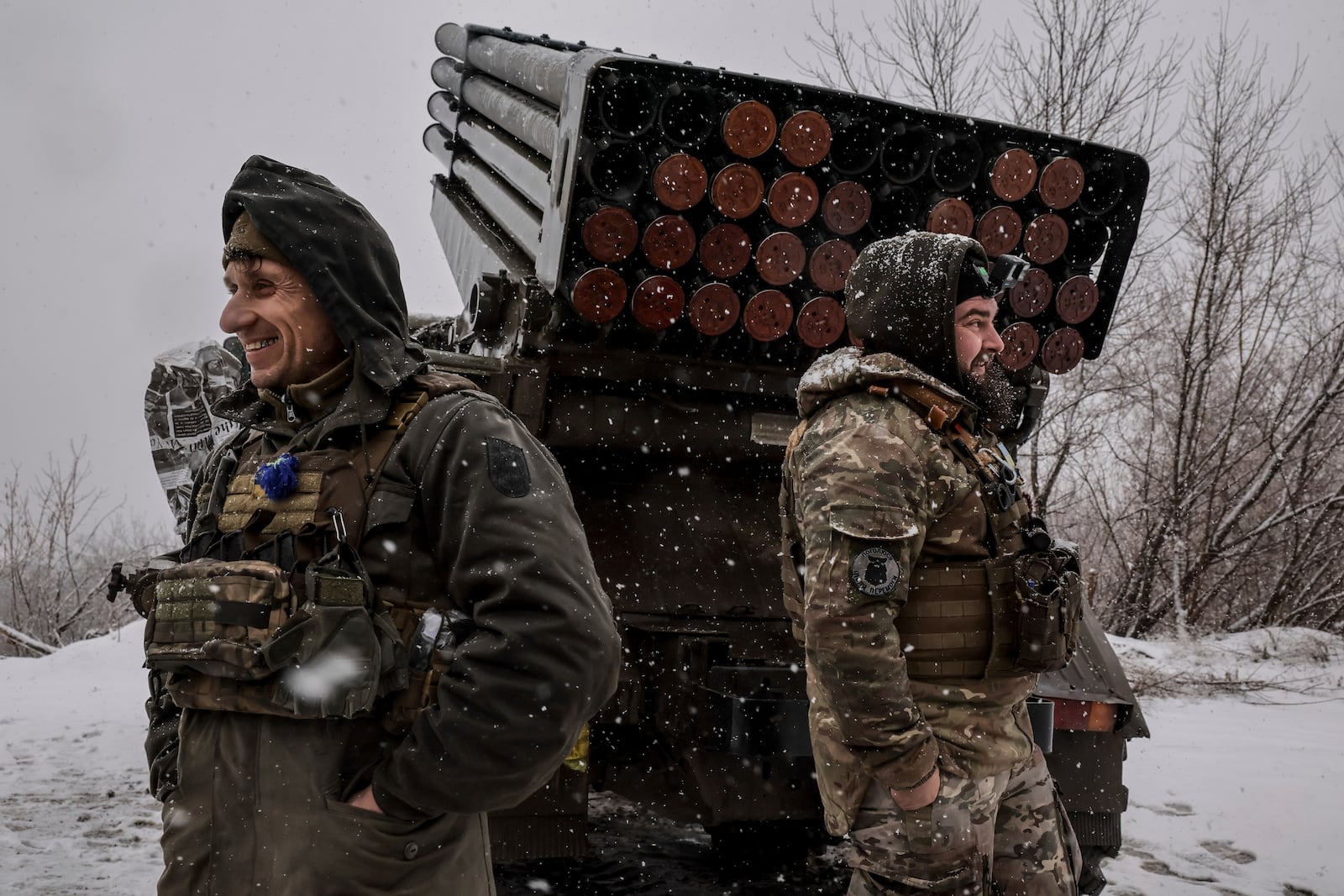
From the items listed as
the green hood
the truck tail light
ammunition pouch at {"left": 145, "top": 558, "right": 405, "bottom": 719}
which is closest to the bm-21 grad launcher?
the truck tail light

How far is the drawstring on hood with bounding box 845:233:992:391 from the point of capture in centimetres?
263

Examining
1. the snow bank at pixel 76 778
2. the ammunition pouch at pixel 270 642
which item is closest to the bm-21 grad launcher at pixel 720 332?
the ammunition pouch at pixel 270 642

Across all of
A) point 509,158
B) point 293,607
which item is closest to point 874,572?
point 293,607

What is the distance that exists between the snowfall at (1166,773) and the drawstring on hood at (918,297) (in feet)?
8.63

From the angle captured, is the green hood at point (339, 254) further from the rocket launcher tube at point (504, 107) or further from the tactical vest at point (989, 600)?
the rocket launcher tube at point (504, 107)

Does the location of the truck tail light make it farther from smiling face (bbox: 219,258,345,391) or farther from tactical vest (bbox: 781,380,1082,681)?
smiling face (bbox: 219,258,345,391)

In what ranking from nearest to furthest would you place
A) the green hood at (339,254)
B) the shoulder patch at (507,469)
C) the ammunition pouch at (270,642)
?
the ammunition pouch at (270,642), the shoulder patch at (507,469), the green hood at (339,254)

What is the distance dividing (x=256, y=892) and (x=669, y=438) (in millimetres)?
2545

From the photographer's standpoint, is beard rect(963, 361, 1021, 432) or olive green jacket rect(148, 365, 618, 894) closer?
olive green jacket rect(148, 365, 618, 894)

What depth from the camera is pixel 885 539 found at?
91.1 inches

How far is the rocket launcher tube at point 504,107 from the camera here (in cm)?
431

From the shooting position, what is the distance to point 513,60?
4855 mm

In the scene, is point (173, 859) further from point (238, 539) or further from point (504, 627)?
point (504, 627)

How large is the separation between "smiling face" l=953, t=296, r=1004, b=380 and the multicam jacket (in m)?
0.19
